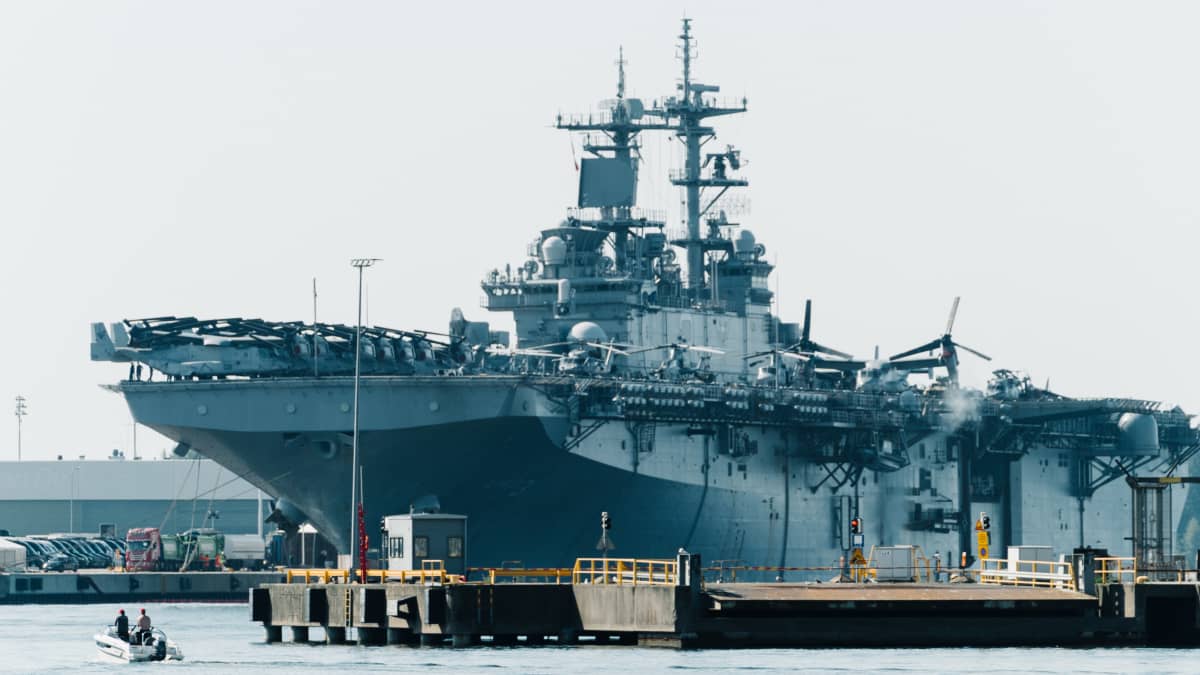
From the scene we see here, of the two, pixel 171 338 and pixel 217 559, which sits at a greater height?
pixel 171 338

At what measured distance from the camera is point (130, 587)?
8412cm

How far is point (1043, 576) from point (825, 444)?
93.4 feet

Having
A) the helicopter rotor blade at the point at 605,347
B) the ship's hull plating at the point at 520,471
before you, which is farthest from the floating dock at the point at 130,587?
the helicopter rotor blade at the point at 605,347

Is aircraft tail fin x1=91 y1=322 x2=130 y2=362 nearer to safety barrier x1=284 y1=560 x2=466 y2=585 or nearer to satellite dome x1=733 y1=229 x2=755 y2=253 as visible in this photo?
safety barrier x1=284 y1=560 x2=466 y2=585

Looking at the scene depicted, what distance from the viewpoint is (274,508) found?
262 feet

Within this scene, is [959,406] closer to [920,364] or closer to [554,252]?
[920,364]

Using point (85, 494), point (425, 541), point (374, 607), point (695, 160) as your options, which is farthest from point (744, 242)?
point (85, 494)

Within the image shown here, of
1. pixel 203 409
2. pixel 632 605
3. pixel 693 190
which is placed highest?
pixel 693 190

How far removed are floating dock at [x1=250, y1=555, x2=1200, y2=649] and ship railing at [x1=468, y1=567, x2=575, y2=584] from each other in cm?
29

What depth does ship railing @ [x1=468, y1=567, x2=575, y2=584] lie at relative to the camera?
159 ft

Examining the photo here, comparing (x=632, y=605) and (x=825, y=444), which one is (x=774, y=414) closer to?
(x=825, y=444)

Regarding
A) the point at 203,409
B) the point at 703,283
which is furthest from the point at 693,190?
the point at 203,409

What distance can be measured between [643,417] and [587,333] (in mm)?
5385

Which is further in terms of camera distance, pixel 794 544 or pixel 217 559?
pixel 217 559
